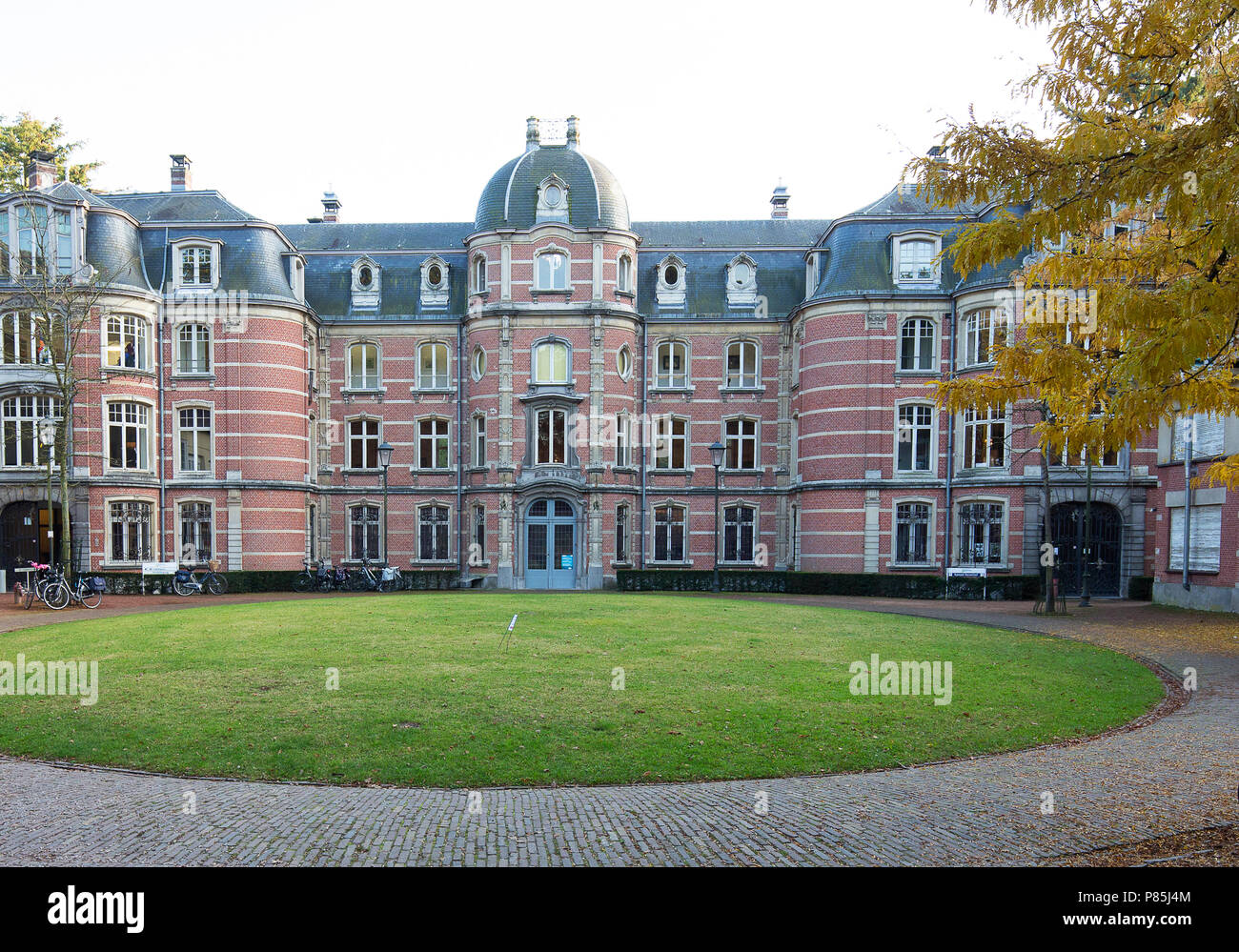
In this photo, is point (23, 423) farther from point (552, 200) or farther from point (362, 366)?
point (552, 200)

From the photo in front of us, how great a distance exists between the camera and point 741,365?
31.7 metres

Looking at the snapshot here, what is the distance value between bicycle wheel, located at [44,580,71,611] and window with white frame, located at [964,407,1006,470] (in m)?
28.4

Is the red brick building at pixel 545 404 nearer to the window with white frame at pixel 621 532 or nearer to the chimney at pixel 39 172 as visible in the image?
the window with white frame at pixel 621 532

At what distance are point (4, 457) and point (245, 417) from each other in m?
7.87

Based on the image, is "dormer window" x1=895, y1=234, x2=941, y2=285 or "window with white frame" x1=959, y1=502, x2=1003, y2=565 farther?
"dormer window" x1=895, y1=234, x2=941, y2=285

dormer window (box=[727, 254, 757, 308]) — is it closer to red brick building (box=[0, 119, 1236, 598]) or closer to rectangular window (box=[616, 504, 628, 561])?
red brick building (box=[0, 119, 1236, 598])

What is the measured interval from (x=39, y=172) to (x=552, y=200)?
19.1 metres

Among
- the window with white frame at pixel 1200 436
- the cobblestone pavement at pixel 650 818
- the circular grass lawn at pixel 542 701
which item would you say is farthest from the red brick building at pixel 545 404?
the cobblestone pavement at pixel 650 818

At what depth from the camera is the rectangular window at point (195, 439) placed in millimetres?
29172

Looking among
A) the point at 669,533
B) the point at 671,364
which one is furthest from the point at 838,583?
the point at 671,364

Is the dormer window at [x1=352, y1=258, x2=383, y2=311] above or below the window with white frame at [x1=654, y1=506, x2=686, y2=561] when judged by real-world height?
above

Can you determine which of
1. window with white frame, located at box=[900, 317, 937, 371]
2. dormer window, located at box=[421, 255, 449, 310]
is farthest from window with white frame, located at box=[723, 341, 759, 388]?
dormer window, located at box=[421, 255, 449, 310]

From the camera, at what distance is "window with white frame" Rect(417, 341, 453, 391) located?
31.7m

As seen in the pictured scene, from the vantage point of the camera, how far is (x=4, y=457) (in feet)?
90.4
